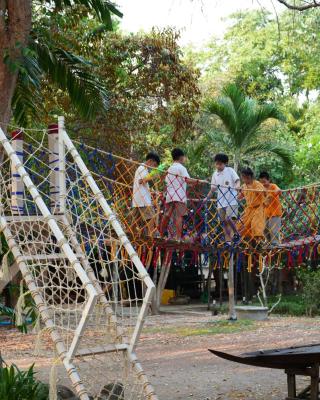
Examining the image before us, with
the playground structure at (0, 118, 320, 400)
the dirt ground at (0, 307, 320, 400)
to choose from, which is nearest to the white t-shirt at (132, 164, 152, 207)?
the playground structure at (0, 118, 320, 400)

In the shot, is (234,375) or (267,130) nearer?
(234,375)

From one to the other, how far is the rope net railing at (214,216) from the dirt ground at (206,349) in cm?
138

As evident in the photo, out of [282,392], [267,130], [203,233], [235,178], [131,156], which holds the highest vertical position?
[267,130]

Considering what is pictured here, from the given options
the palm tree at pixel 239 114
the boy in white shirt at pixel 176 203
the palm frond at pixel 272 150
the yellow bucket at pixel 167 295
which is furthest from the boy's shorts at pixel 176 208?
the yellow bucket at pixel 167 295

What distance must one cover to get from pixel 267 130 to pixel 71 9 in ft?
26.5

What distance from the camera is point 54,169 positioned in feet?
18.9

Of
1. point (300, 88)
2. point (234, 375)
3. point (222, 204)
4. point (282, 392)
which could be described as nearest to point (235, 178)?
point (222, 204)

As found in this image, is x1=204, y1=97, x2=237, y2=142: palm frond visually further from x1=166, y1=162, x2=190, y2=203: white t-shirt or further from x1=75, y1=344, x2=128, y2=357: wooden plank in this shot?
x1=75, y1=344, x2=128, y2=357: wooden plank

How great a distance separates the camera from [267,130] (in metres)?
18.3

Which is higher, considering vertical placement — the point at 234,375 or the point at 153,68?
the point at 153,68

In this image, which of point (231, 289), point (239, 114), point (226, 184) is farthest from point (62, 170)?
point (239, 114)

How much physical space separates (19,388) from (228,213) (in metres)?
4.15

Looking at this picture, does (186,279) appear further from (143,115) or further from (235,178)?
(235,178)

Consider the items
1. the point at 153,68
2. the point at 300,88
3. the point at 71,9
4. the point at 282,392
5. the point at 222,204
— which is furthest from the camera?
the point at 300,88
